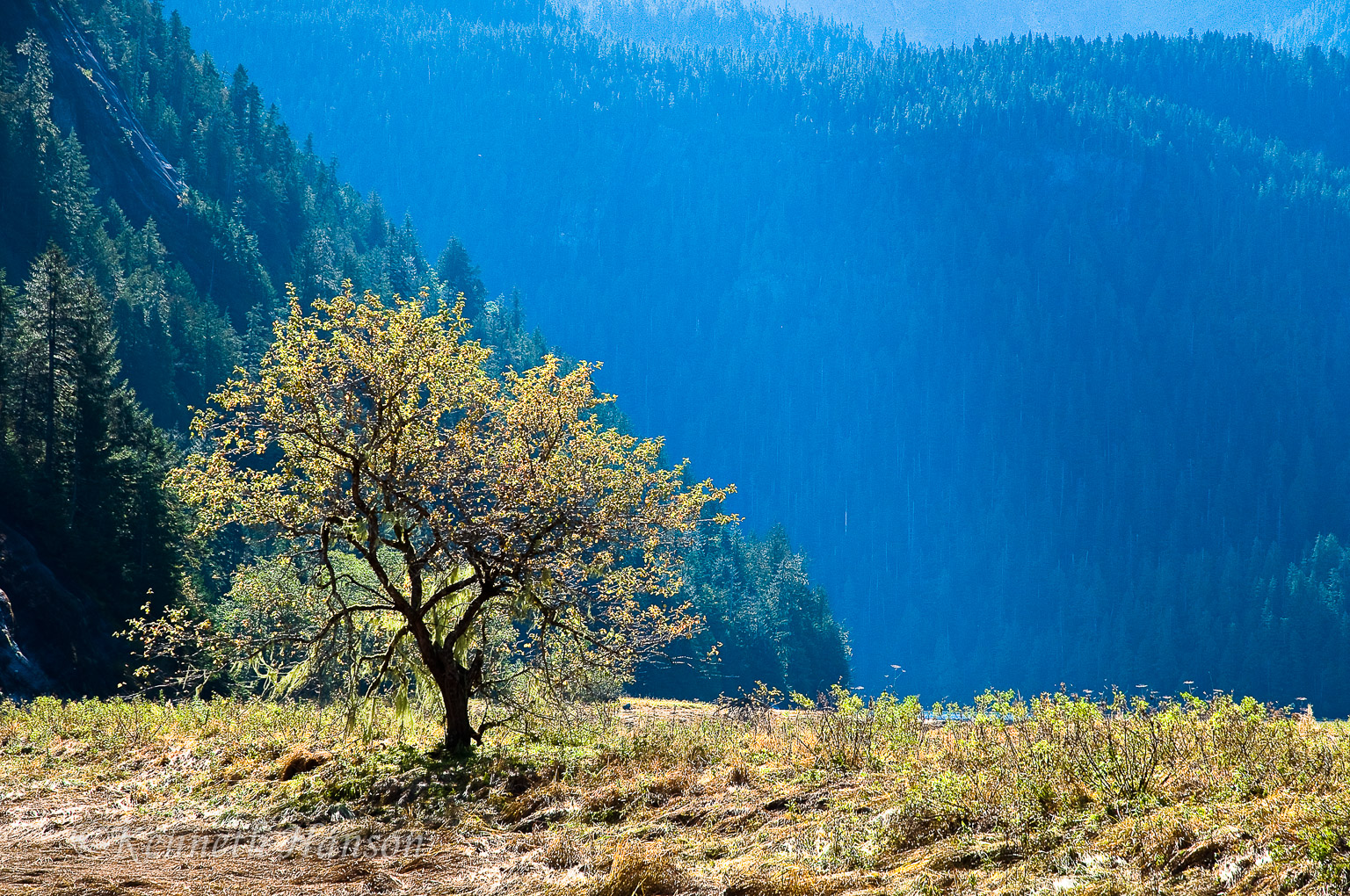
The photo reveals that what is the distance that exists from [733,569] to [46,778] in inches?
4422

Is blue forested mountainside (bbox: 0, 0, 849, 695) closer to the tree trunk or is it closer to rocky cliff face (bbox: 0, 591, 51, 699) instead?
rocky cliff face (bbox: 0, 591, 51, 699)

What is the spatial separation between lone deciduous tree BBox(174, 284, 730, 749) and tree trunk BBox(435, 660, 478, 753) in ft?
0.08

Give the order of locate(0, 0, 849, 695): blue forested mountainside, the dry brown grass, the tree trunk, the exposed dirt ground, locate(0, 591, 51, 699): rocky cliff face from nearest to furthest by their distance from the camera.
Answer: the dry brown grass < the exposed dirt ground < the tree trunk < locate(0, 591, 51, 699): rocky cliff face < locate(0, 0, 849, 695): blue forested mountainside

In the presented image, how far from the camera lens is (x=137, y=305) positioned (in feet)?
292

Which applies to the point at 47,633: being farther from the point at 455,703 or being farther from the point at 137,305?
the point at 137,305

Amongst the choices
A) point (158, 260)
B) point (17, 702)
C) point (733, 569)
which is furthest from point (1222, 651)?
point (17, 702)

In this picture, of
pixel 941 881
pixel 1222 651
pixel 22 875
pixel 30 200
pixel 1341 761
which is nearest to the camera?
pixel 941 881

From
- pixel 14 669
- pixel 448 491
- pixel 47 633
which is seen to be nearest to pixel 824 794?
pixel 448 491

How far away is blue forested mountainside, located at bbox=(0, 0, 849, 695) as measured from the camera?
132ft

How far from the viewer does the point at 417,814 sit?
36.9 feet

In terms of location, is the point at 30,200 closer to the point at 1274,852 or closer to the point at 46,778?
the point at 46,778

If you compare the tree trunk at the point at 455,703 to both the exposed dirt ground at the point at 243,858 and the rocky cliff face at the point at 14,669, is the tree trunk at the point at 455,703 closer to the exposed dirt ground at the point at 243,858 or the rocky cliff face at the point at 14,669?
the exposed dirt ground at the point at 243,858

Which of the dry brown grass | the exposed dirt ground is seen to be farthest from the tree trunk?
the exposed dirt ground

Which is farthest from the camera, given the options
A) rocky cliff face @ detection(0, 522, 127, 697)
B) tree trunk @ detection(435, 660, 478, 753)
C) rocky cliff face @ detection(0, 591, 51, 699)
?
rocky cliff face @ detection(0, 522, 127, 697)
